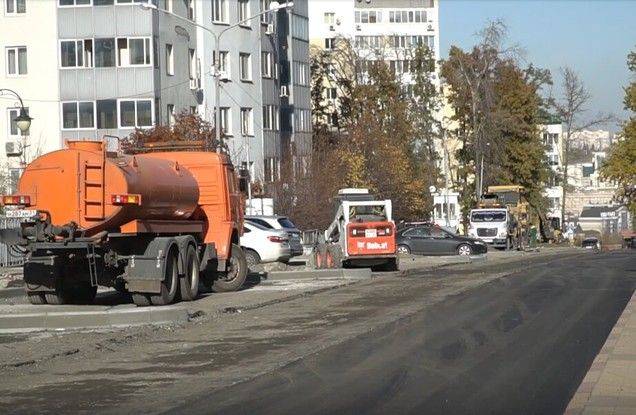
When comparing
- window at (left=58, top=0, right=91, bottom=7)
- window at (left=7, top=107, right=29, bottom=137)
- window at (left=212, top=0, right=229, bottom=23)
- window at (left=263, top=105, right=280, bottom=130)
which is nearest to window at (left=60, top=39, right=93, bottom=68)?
window at (left=58, top=0, right=91, bottom=7)

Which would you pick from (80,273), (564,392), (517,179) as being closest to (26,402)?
(564,392)

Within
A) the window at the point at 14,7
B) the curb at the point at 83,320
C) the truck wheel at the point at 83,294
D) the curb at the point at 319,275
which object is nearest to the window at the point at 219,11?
the window at the point at 14,7

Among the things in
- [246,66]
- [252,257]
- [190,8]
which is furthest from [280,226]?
[246,66]

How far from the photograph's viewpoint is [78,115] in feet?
181

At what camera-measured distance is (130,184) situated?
2255 cm

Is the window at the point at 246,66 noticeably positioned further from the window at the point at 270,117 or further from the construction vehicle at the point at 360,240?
the construction vehicle at the point at 360,240

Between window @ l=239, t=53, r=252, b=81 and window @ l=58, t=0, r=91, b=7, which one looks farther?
window @ l=239, t=53, r=252, b=81

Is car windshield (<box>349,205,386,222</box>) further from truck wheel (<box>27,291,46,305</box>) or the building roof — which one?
the building roof

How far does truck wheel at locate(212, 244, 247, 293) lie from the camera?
2834cm

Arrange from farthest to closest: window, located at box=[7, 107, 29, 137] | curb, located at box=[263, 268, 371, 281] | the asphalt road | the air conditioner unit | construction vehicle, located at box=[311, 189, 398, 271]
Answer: window, located at box=[7, 107, 29, 137]
the air conditioner unit
construction vehicle, located at box=[311, 189, 398, 271]
curb, located at box=[263, 268, 371, 281]
the asphalt road

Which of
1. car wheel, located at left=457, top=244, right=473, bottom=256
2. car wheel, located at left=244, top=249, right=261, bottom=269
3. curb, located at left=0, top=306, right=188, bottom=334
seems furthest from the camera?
car wheel, located at left=457, top=244, right=473, bottom=256

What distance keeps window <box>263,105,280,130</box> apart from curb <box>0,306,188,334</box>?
1734 inches

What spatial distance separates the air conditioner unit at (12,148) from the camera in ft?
167

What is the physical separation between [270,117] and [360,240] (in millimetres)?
28545
